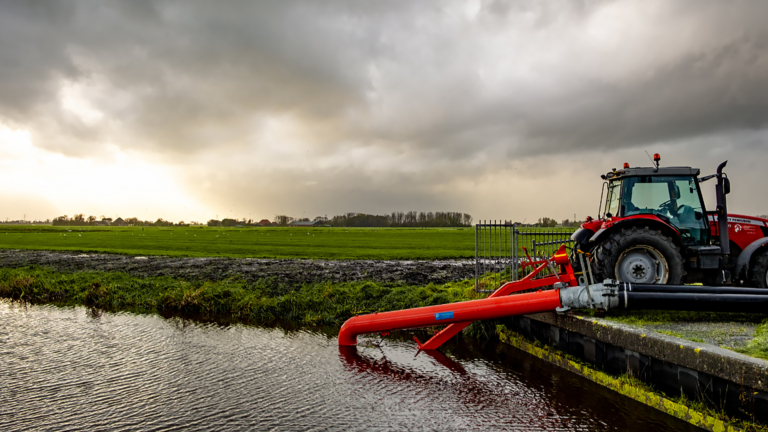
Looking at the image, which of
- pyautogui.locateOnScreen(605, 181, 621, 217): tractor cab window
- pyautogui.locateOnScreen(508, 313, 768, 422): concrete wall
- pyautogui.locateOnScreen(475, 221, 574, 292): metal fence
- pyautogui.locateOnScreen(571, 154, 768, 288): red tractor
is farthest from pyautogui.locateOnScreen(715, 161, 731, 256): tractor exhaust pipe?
pyautogui.locateOnScreen(508, 313, 768, 422): concrete wall

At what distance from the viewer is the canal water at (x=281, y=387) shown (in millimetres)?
6828

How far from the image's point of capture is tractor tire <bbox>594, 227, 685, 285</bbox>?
931 centimetres

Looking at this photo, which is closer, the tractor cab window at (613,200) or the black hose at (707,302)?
the black hose at (707,302)

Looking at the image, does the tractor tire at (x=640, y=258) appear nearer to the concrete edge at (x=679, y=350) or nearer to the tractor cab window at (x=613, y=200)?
the tractor cab window at (x=613, y=200)

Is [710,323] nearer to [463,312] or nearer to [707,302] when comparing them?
[707,302]

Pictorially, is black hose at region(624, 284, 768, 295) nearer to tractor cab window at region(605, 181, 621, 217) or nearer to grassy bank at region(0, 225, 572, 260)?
tractor cab window at region(605, 181, 621, 217)

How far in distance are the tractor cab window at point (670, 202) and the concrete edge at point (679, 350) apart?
325cm

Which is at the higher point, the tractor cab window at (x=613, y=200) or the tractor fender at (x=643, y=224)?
the tractor cab window at (x=613, y=200)

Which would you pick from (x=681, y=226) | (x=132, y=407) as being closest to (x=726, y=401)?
(x=681, y=226)

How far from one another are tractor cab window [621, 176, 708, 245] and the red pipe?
3297 mm

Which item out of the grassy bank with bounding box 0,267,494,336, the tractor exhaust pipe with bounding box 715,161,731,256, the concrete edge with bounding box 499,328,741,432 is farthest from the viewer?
the grassy bank with bounding box 0,267,494,336

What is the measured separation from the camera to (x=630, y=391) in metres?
7.48

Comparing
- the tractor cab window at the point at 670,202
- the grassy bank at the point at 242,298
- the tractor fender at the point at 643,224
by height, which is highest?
the tractor cab window at the point at 670,202

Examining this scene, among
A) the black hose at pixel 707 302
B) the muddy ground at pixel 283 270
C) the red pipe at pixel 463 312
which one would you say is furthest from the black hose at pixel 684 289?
the muddy ground at pixel 283 270
